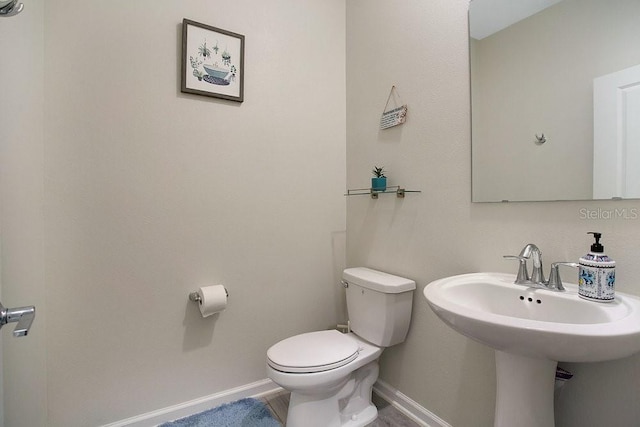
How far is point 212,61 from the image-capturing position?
1587 mm

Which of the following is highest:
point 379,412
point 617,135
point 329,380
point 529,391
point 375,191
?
point 617,135

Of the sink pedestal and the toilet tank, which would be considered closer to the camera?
the sink pedestal

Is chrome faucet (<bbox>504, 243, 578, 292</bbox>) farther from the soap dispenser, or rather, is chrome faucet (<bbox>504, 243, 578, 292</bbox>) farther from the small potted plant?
the small potted plant

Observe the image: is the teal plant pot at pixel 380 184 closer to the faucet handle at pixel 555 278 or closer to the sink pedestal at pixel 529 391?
the faucet handle at pixel 555 278

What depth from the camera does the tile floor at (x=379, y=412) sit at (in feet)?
4.87

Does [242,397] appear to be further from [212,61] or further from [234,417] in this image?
[212,61]

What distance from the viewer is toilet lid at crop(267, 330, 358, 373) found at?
1.26 meters

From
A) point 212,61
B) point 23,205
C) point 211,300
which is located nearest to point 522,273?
point 211,300

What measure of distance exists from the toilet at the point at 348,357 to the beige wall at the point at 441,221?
0.46 ft

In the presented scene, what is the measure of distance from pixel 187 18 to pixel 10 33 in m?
0.75

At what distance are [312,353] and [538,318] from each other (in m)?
0.89

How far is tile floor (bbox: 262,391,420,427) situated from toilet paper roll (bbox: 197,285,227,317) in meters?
0.65

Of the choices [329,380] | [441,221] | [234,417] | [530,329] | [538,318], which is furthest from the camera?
[234,417]

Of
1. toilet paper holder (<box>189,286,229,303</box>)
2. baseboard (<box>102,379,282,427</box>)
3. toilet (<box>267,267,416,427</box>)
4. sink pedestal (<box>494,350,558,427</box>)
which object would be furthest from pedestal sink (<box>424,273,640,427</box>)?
baseboard (<box>102,379,282,427</box>)
